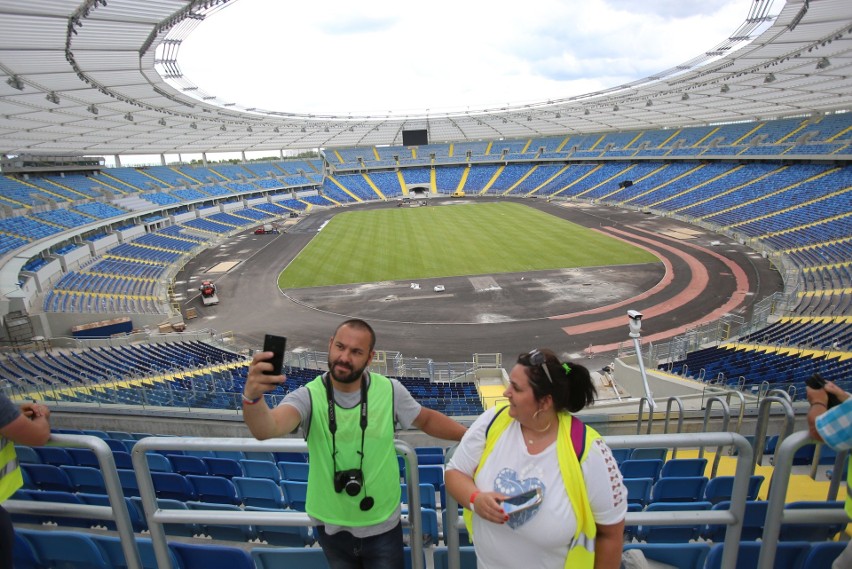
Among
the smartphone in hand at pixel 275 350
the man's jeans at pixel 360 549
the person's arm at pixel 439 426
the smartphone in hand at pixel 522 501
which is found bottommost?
the man's jeans at pixel 360 549

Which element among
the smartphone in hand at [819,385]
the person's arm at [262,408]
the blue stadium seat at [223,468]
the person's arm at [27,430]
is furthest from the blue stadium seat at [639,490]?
the person's arm at [27,430]

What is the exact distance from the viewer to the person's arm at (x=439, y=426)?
117 inches

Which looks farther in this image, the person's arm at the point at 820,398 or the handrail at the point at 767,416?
the handrail at the point at 767,416

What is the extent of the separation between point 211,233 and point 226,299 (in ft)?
73.1

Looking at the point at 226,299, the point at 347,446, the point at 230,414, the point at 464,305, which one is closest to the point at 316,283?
the point at 226,299

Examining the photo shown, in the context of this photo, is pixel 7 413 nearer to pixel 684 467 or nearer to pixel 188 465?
pixel 188 465

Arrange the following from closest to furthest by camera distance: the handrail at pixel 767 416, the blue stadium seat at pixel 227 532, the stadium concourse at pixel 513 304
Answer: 1. the handrail at pixel 767 416
2. the blue stadium seat at pixel 227 532
3. the stadium concourse at pixel 513 304

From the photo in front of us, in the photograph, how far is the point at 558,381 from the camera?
2.36 m

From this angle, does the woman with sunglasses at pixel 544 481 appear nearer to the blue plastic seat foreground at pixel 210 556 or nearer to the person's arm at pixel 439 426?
the person's arm at pixel 439 426

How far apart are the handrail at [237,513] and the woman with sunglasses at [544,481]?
1.16 feet

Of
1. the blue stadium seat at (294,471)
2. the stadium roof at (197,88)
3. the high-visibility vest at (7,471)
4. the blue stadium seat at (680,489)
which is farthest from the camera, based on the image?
the stadium roof at (197,88)

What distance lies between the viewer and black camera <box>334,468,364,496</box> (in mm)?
2658

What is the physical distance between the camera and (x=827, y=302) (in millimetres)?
19250

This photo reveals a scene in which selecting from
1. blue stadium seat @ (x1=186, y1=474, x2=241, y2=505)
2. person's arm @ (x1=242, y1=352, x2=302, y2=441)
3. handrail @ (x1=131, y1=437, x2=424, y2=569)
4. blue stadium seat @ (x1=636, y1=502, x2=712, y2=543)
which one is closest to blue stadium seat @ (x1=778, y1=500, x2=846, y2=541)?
blue stadium seat @ (x1=636, y1=502, x2=712, y2=543)
